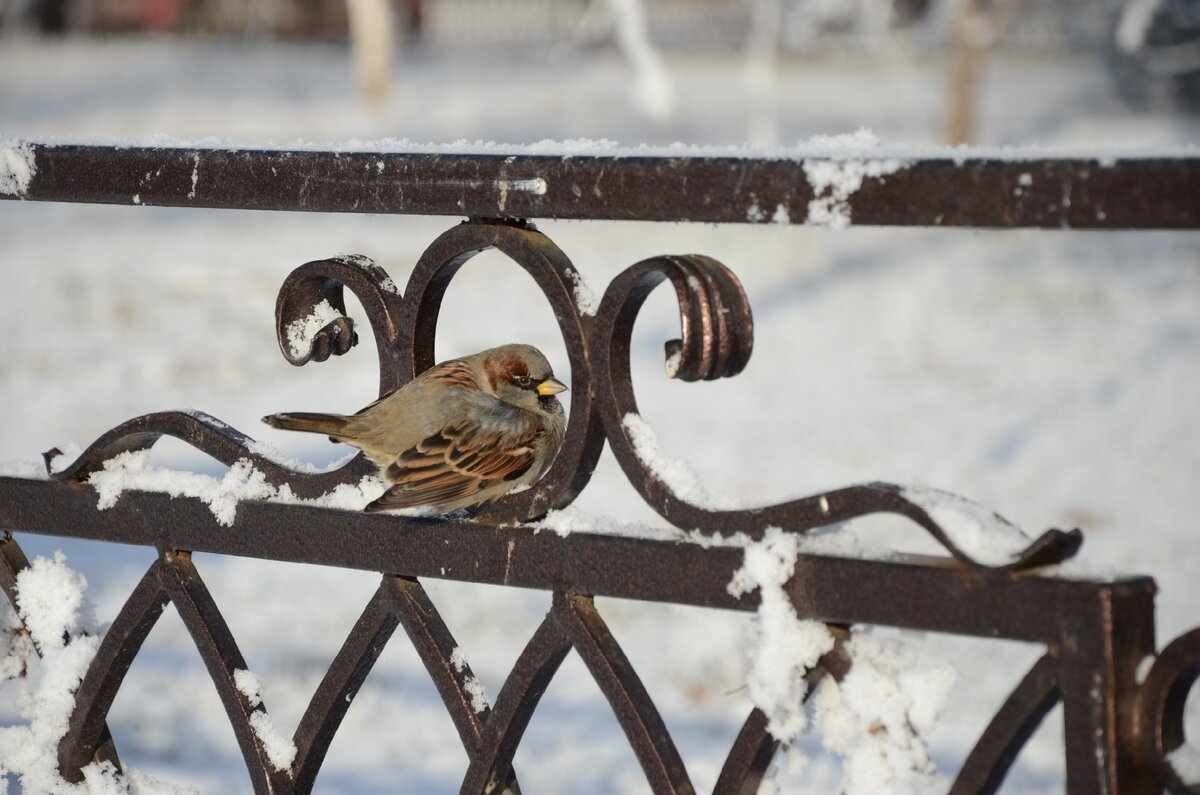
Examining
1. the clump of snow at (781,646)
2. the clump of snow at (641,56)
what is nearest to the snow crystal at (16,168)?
the clump of snow at (781,646)

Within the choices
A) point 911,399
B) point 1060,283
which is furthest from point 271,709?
point 1060,283

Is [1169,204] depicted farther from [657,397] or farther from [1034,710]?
[657,397]

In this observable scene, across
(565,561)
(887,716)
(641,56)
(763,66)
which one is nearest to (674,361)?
(565,561)

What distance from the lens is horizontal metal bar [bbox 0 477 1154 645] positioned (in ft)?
3.66

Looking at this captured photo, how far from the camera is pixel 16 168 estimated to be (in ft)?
5.73

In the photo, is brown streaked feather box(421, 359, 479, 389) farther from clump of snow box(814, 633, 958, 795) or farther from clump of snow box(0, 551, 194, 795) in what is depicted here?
clump of snow box(814, 633, 958, 795)

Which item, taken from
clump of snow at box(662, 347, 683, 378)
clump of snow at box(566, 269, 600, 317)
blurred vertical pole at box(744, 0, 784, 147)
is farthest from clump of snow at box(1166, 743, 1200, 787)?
blurred vertical pole at box(744, 0, 784, 147)

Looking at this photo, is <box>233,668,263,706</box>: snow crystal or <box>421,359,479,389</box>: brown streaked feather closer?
<box>233,668,263,706</box>: snow crystal

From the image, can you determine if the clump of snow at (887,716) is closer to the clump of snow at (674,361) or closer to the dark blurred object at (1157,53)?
the clump of snow at (674,361)

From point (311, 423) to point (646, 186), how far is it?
82 centimetres

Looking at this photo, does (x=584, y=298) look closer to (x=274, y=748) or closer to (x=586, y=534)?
(x=586, y=534)

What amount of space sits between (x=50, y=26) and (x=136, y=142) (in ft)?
105

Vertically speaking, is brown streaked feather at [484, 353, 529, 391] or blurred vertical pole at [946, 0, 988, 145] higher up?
blurred vertical pole at [946, 0, 988, 145]

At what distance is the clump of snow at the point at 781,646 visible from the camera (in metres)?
1.23
